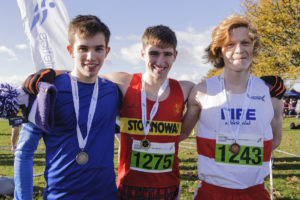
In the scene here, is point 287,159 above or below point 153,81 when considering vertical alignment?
below

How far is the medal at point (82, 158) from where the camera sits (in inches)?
86.5

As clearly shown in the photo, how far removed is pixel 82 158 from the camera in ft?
7.25

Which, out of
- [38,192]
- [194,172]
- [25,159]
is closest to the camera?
[25,159]

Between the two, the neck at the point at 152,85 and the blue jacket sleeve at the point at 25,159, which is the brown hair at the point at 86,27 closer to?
the neck at the point at 152,85

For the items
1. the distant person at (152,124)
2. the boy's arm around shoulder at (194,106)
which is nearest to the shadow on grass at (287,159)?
the boy's arm around shoulder at (194,106)

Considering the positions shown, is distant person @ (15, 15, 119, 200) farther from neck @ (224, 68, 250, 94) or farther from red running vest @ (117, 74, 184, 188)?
neck @ (224, 68, 250, 94)

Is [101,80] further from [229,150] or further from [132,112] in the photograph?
[229,150]

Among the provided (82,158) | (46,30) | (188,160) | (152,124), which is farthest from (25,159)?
(188,160)

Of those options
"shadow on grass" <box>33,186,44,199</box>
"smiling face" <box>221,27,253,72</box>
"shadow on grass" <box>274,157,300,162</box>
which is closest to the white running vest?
"smiling face" <box>221,27,253,72</box>

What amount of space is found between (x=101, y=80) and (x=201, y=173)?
1.40 meters

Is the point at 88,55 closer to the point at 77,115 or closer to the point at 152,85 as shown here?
the point at 77,115

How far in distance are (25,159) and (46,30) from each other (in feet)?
13.7

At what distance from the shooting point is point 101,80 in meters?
2.59

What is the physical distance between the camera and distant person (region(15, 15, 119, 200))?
2119mm
